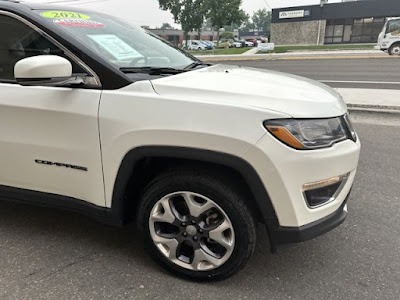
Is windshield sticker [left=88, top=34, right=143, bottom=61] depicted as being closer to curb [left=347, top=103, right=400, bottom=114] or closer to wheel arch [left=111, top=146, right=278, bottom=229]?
wheel arch [left=111, top=146, right=278, bottom=229]

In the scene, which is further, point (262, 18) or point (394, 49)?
point (262, 18)

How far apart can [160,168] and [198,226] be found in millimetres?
444

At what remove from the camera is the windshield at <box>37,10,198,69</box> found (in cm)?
249

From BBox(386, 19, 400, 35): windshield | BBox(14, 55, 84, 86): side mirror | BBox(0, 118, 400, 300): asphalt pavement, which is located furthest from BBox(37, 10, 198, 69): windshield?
BBox(386, 19, 400, 35): windshield

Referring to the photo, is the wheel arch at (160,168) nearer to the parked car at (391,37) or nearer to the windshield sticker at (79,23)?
the windshield sticker at (79,23)

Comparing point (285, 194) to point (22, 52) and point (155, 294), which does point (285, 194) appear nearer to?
point (155, 294)

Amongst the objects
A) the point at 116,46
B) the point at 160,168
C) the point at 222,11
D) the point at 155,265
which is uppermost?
the point at 222,11

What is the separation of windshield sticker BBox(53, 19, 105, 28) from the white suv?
0.02m

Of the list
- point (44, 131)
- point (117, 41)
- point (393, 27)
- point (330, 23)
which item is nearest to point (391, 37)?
point (393, 27)

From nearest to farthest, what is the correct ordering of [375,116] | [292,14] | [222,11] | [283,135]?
[283,135] < [375,116] < [292,14] < [222,11]

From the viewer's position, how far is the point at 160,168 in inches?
95.2

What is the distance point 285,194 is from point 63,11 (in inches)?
→ 82.3

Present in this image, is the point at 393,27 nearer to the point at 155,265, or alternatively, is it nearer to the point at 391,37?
the point at 391,37

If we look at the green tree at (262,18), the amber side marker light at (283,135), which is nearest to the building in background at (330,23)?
the amber side marker light at (283,135)
